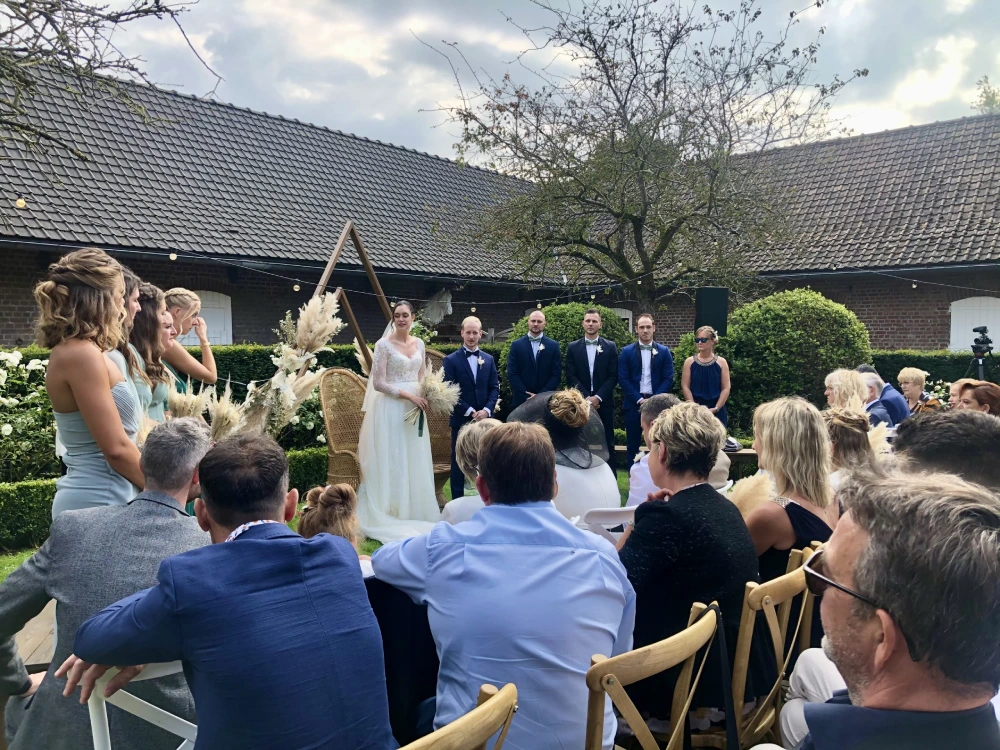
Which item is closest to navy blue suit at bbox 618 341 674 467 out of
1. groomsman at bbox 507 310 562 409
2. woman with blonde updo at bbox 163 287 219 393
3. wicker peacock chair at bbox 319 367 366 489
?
groomsman at bbox 507 310 562 409

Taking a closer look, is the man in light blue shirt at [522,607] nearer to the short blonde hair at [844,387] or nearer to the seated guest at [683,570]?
the seated guest at [683,570]

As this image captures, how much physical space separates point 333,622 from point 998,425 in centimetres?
251

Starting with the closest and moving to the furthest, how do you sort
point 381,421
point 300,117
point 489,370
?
1. point 381,421
2. point 489,370
3. point 300,117

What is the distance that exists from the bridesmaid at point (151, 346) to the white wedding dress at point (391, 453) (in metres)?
3.37

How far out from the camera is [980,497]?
121 centimetres

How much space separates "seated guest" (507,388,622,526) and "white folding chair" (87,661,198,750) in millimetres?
2426

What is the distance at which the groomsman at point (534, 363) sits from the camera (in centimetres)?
861

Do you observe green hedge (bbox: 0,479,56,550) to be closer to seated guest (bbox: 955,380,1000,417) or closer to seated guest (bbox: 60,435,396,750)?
seated guest (bbox: 60,435,396,750)

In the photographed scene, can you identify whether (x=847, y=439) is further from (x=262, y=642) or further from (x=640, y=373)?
(x=640, y=373)

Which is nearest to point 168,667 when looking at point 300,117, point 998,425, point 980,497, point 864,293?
point 980,497

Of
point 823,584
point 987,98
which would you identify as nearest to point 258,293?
point 823,584

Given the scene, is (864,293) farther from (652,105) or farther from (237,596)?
(237,596)

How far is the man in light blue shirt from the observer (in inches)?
82.9

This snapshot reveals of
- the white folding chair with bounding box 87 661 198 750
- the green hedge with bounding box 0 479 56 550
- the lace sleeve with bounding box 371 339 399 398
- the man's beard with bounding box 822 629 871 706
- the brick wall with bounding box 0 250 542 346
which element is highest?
the brick wall with bounding box 0 250 542 346
